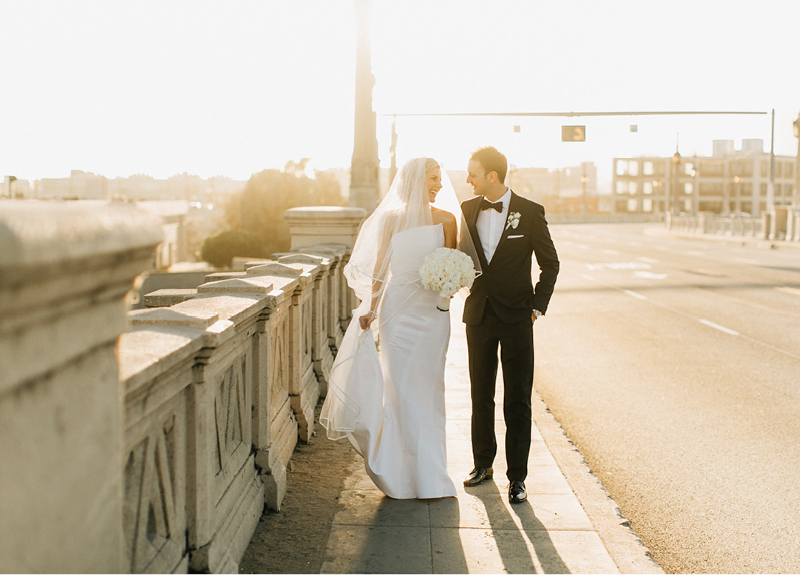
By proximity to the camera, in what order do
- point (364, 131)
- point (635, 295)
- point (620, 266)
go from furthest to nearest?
point (620, 266)
point (635, 295)
point (364, 131)

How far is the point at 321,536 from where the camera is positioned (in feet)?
13.7

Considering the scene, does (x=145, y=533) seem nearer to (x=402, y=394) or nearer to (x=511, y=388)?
(x=402, y=394)

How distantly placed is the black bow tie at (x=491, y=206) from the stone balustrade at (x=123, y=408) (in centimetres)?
139

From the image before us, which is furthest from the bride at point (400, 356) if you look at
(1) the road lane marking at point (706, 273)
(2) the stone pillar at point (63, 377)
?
(1) the road lane marking at point (706, 273)

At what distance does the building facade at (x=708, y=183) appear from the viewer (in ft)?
457

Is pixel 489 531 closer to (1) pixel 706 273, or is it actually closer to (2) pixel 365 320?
(2) pixel 365 320

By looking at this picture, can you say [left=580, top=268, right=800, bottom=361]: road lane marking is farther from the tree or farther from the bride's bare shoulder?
the tree

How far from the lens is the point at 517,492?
4.74m

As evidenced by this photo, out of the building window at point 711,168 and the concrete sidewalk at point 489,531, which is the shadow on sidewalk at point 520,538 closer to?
the concrete sidewalk at point 489,531

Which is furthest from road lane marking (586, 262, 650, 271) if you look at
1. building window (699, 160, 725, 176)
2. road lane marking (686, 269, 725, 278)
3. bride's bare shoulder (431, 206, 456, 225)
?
building window (699, 160, 725, 176)

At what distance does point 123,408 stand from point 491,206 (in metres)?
3.38

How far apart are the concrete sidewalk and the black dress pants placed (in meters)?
0.24

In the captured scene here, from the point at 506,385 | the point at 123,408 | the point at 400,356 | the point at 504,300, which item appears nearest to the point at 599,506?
the point at 506,385

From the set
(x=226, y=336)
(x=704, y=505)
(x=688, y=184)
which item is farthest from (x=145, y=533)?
(x=688, y=184)
